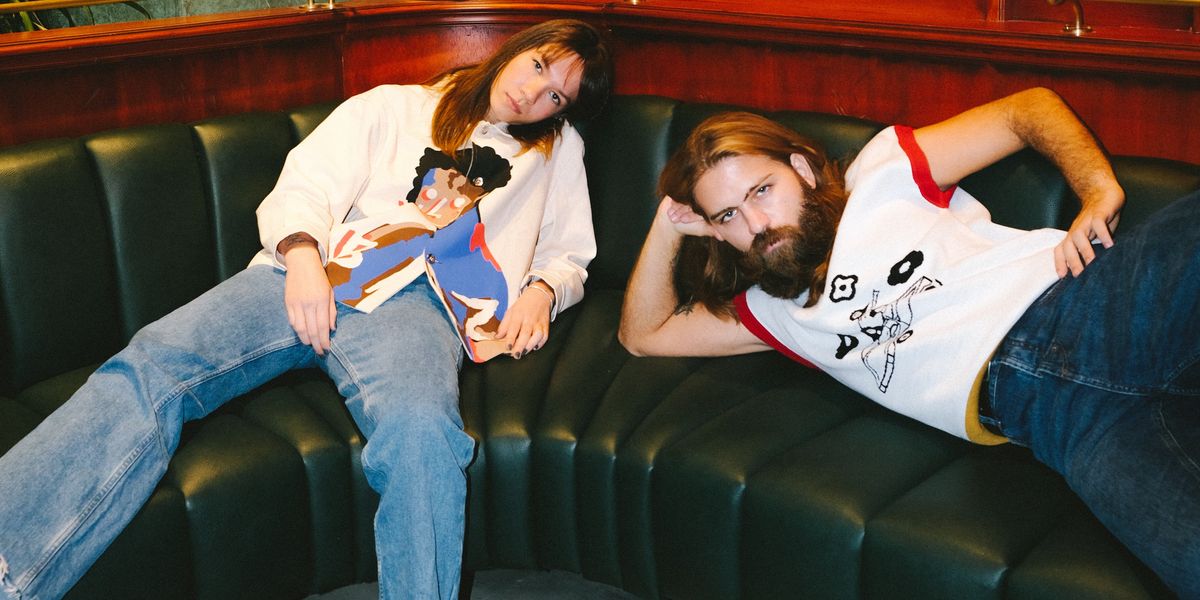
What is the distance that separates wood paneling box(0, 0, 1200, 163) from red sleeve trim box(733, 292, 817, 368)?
70 centimetres

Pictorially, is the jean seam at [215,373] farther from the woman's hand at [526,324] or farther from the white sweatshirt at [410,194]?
the woman's hand at [526,324]

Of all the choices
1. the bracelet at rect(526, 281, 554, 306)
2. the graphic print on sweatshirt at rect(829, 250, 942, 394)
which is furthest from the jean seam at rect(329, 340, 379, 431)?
the graphic print on sweatshirt at rect(829, 250, 942, 394)

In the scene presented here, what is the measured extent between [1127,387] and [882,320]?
0.38 metres

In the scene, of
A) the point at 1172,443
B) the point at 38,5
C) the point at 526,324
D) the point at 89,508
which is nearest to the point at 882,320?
the point at 1172,443

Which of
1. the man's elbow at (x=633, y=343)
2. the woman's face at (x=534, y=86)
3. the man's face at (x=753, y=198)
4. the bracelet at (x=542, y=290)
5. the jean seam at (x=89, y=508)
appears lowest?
the jean seam at (x=89, y=508)

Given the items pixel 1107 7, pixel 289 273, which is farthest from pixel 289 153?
pixel 1107 7

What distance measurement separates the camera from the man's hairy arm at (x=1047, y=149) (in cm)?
165

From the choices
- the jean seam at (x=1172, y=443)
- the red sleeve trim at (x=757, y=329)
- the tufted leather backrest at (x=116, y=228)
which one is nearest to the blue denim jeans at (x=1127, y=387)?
the jean seam at (x=1172, y=443)

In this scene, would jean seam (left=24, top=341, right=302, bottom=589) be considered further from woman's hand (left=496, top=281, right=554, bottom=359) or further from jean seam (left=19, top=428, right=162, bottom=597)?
woman's hand (left=496, top=281, right=554, bottom=359)

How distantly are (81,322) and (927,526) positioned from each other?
1.54 metres

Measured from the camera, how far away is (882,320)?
68.4 inches

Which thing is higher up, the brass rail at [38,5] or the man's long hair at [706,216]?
the brass rail at [38,5]

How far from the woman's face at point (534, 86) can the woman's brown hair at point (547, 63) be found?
0.04 ft

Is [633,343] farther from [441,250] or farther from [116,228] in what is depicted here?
[116,228]
